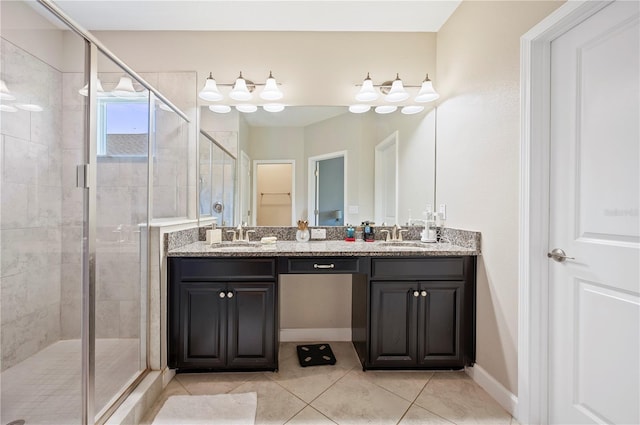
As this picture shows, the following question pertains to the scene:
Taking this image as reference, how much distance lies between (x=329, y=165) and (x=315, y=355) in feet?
5.00

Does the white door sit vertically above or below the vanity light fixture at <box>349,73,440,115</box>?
below

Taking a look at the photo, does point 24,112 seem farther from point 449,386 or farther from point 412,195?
point 449,386

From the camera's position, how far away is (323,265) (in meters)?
1.82

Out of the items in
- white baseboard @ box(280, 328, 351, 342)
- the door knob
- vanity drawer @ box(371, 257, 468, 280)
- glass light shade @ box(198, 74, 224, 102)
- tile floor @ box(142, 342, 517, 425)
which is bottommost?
tile floor @ box(142, 342, 517, 425)

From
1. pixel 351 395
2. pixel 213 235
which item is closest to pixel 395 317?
pixel 351 395

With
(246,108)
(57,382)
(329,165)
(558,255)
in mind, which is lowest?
(57,382)

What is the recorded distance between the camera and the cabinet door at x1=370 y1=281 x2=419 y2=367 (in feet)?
5.95

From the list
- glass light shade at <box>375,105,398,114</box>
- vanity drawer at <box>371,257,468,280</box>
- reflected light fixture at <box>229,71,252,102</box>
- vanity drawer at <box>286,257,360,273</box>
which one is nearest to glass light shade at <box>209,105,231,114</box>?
reflected light fixture at <box>229,71,252,102</box>

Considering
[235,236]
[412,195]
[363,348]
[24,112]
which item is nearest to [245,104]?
[235,236]

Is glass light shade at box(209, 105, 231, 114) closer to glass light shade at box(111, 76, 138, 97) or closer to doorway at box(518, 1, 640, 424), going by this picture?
glass light shade at box(111, 76, 138, 97)

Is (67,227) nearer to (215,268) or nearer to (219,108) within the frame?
(215,268)

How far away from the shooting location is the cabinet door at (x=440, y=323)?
1818 mm

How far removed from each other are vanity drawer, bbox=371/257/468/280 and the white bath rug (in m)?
1.04

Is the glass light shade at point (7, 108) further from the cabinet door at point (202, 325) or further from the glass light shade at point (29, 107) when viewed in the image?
the cabinet door at point (202, 325)
